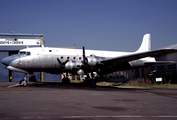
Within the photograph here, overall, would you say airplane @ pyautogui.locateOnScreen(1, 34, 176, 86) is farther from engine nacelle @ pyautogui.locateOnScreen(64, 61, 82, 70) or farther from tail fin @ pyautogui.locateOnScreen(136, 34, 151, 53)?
tail fin @ pyautogui.locateOnScreen(136, 34, 151, 53)

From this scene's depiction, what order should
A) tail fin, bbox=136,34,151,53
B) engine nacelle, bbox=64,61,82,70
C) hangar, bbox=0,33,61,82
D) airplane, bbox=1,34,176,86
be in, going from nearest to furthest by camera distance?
engine nacelle, bbox=64,61,82,70, airplane, bbox=1,34,176,86, tail fin, bbox=136,34,151,53, hangar, bbox=0,33,61,82

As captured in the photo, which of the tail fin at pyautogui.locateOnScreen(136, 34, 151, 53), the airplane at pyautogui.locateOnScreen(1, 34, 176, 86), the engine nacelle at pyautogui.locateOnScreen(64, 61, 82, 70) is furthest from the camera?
the tail fin at pyautogui.locateOnScreen(136, 34, 151, 53)

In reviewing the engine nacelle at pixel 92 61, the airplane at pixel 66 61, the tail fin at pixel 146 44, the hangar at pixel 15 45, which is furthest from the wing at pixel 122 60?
the hangar at pixel 15 45

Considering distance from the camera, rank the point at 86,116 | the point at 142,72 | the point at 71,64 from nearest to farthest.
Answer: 1. the point at 86,116
2. the point at 71,64
3. the point at 142,72

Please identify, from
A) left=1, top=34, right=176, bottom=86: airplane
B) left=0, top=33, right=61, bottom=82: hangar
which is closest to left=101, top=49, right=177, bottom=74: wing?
left=1, top=34, right=176, bottom=86: airplane

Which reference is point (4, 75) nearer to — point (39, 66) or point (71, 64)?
point (39, 66)

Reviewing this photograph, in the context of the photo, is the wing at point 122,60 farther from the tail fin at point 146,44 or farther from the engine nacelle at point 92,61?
the tail fin at point 146,44

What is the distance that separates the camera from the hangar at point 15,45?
4725cm

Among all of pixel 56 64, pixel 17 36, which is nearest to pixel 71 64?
pixel 56 64

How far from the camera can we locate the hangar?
155 feet

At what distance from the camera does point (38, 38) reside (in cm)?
4844

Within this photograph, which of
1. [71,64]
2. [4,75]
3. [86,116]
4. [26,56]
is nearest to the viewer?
[86,116]

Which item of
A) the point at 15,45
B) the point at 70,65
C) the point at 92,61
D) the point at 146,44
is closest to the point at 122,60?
the point at 92,61

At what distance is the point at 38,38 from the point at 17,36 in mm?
5341
